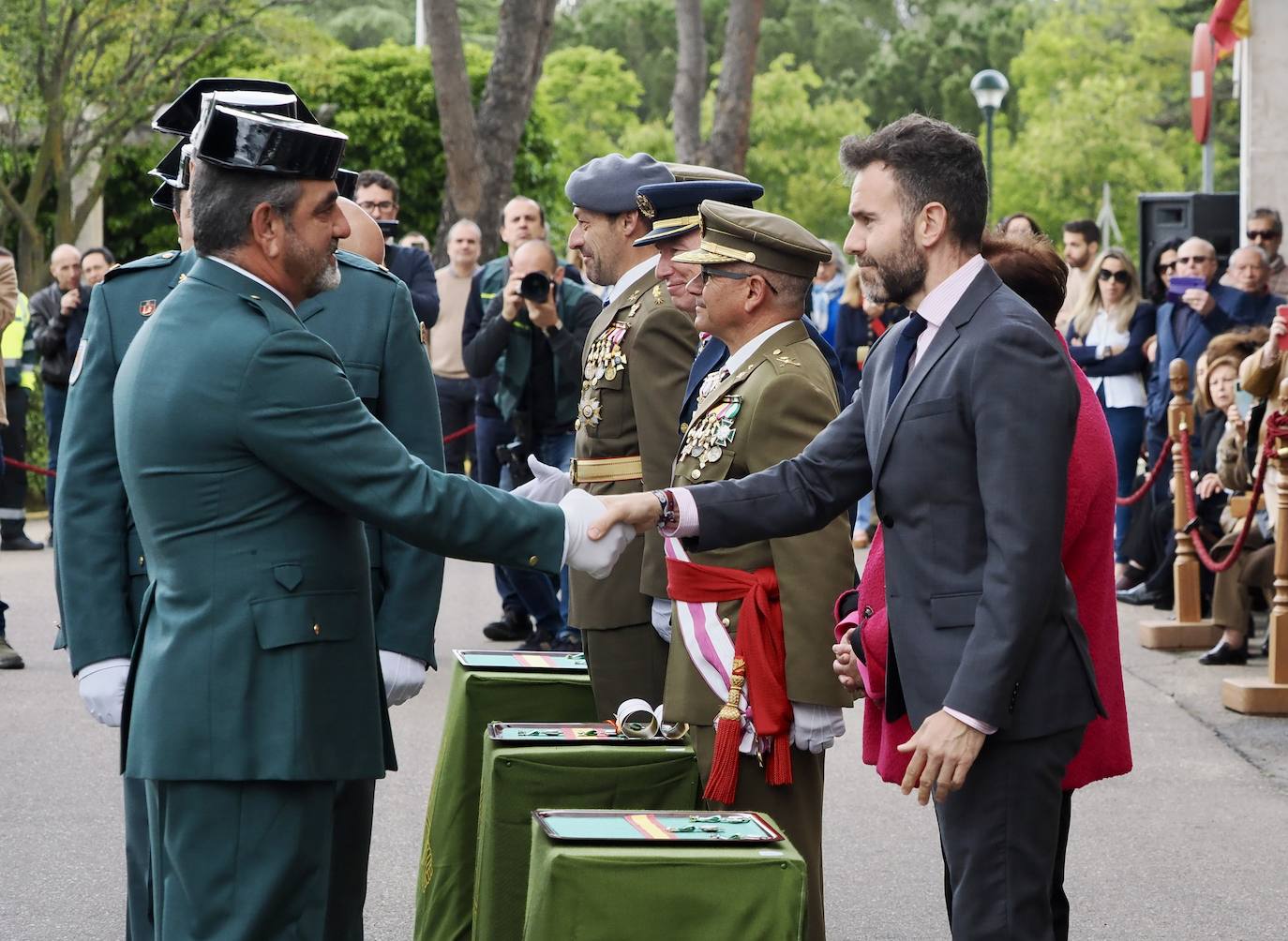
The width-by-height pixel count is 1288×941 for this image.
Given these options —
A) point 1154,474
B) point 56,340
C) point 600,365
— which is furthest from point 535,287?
point 56,340

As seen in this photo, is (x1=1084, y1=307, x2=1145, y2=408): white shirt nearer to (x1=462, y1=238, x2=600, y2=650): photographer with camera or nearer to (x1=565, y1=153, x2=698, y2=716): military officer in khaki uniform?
(x1=462, y1=238, x2=600, y2=650): photographer with camera

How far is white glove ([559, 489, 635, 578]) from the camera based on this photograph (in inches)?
141

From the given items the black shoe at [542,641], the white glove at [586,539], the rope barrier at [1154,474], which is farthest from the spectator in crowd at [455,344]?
the white glove at [586,539]

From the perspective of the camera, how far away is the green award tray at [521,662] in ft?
16.3

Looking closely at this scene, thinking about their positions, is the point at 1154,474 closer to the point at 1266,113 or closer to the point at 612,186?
the point at 1266,113

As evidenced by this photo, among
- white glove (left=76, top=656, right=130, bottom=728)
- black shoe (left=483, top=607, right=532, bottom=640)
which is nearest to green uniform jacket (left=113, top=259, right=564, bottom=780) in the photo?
white glove (left=76, top=656, right=130, bottom=728)

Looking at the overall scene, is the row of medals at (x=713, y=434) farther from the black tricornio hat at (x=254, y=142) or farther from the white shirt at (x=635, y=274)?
the black tricornio hat at (x=254, y=142)

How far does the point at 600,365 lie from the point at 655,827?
2.02 meters

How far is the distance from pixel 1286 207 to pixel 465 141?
8.23 meters

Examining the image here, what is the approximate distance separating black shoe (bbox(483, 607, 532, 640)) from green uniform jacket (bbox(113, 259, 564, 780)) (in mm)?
6415

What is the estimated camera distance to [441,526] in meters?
3.40

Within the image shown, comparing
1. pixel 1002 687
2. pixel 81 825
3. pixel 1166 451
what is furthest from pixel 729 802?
pixel 1166 451

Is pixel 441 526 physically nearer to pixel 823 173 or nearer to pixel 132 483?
pixel 132 483

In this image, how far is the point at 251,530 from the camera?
3.24 m
